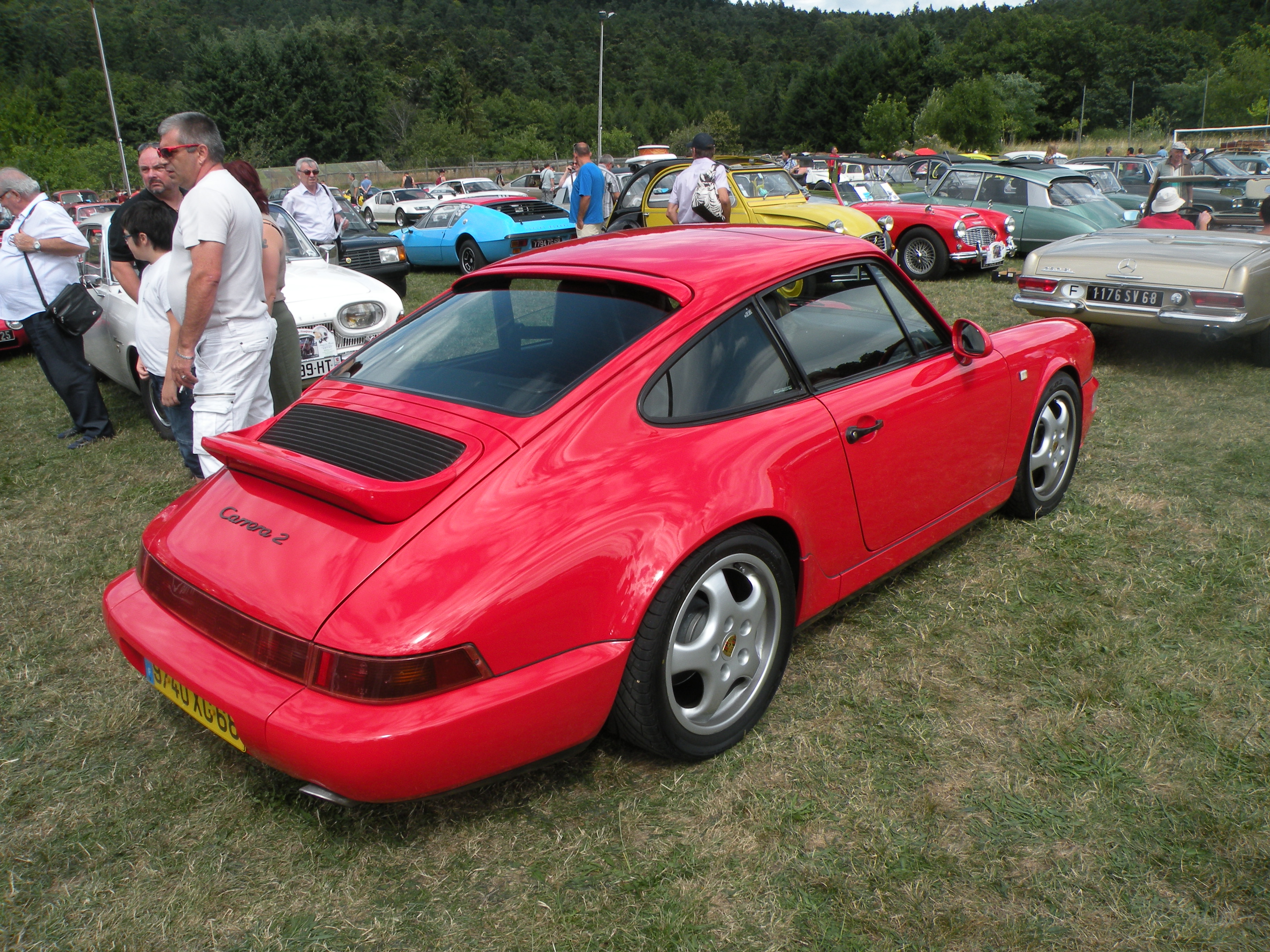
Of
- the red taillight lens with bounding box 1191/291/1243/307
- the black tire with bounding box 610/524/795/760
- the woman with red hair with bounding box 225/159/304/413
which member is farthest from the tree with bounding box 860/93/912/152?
the black tire with bounding box 610/524/795/760

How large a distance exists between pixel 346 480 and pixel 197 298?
1.73 meters

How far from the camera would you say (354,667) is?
6.46 feet

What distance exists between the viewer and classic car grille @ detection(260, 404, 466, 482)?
7.41 feet

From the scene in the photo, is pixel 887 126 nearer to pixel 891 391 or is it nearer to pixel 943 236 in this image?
pixel 943 236

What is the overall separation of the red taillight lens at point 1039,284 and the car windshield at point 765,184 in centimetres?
478

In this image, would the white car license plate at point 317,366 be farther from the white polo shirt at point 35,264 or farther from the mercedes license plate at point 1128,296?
the mercedes license plate at point 1128,296

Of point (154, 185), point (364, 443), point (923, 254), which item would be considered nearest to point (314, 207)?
point (154, 185)

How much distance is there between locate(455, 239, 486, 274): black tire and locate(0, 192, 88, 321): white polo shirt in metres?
8.21

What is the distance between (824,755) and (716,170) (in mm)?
7675

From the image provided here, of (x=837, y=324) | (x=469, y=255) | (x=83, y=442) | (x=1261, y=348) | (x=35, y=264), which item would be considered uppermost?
(x=837, y=324)

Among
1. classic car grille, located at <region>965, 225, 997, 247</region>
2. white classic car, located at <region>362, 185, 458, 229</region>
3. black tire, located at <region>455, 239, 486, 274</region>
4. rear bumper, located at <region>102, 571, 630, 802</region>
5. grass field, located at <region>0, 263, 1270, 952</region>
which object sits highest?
rear bumper, located at <region>102, 571, 630, 802</region>

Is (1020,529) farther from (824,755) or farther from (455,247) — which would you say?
(455,247)

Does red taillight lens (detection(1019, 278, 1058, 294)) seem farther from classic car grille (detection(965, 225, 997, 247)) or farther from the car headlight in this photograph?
the car headlight

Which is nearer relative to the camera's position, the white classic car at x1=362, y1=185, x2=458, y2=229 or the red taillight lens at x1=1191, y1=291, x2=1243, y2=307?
the red taillight lens at x1=1191, y1=291, x2=1243, y2=307
